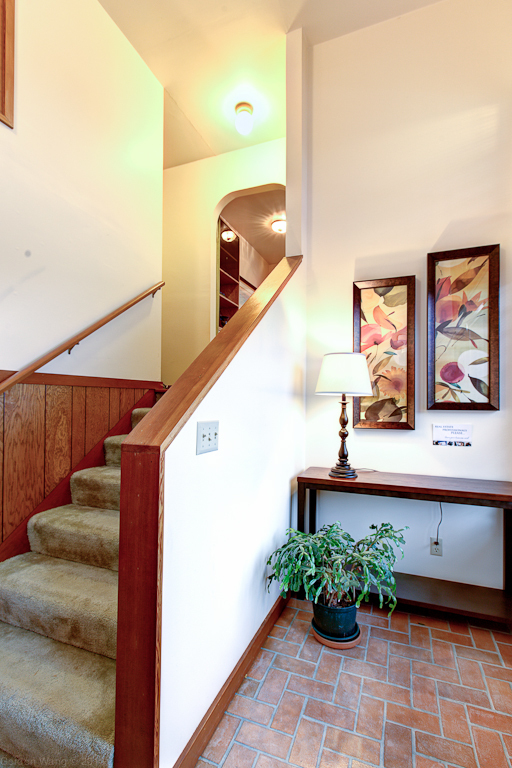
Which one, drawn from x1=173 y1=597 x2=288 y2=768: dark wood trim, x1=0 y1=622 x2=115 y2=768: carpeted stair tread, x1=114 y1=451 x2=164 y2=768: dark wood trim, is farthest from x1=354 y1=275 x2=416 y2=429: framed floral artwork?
x1=0 y1=622 x2=115 y2=768: carpeted stair tread

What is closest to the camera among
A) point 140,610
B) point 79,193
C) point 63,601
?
point 140,610

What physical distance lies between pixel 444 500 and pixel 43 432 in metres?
2.08

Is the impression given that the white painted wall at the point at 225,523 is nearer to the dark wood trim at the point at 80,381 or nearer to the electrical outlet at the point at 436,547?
the electrical outlet at the point at 436,547

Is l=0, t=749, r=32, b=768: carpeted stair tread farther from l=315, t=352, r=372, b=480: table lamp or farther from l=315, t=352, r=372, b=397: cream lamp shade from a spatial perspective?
l=315, t=352, r=372, b=397: cream lamp shade

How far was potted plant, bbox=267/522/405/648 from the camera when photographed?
1.66 metres

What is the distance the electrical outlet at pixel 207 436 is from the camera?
1.17 metres

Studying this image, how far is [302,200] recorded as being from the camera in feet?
8.11

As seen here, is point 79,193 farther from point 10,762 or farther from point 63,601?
point 10,762

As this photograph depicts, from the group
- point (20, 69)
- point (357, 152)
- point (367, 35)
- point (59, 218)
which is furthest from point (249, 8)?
point (59, 218)

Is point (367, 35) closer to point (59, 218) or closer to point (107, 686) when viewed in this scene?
point (59, 218)

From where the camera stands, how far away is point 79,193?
2264 millimetres

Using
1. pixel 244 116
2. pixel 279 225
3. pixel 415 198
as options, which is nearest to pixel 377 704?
pixel 415 198

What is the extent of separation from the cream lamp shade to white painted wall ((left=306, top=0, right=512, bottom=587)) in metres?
0.40

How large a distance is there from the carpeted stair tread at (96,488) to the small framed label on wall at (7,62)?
1.81 metres
